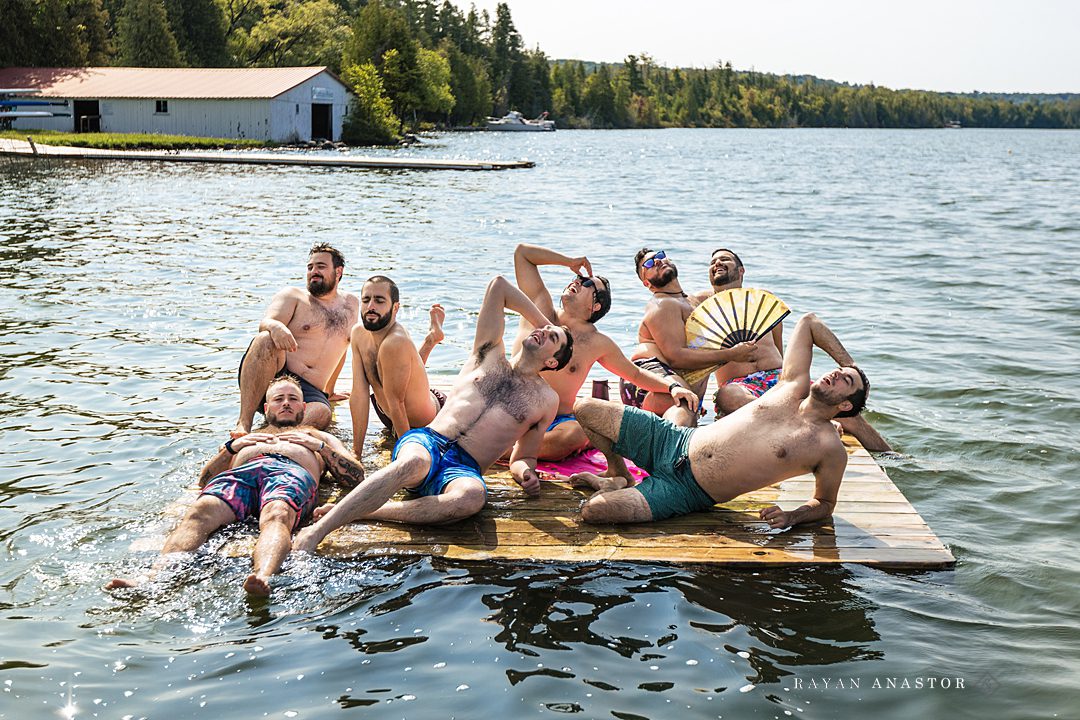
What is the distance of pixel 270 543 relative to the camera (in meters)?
5.88

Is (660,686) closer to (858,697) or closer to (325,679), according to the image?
(858,697)

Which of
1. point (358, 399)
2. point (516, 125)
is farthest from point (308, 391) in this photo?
point (516, 125)

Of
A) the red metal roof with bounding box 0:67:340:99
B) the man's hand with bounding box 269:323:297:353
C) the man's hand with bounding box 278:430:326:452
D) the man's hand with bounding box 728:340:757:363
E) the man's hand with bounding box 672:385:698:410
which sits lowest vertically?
the man's hand with bounding box 278:430:326:452

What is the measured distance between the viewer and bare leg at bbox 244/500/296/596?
5613mm

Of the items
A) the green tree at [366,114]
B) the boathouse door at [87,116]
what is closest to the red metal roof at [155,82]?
the boathouse door at [87,116]

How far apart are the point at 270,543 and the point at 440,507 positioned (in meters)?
1.09

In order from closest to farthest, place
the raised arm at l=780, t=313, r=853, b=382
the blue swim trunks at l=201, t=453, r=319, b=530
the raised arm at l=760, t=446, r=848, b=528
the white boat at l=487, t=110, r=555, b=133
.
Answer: the blue swim trunks at l=201, t=453, r=319, b=530
the raised arm at l=760, t=446, r=848, b=528
the raised arm at l=780, t=313, r=853, b=382
the white boat at l=487, t=110, r=555, b=133

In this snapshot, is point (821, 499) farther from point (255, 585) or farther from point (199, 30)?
point (199, 30)

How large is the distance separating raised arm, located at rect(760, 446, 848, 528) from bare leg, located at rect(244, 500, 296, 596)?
9.87 feet

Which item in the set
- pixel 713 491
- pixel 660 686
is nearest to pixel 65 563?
pixel 660 686

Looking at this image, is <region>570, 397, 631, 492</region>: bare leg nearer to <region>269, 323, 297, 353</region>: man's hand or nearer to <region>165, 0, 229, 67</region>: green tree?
<region>269, 323, 297, 353</region>: man's hand

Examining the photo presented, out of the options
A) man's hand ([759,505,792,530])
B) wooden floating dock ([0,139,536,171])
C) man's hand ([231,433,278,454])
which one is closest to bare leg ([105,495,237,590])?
man's hand ([231,433,278,454])

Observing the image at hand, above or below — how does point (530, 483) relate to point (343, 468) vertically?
below

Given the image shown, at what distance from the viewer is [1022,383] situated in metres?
12.6
